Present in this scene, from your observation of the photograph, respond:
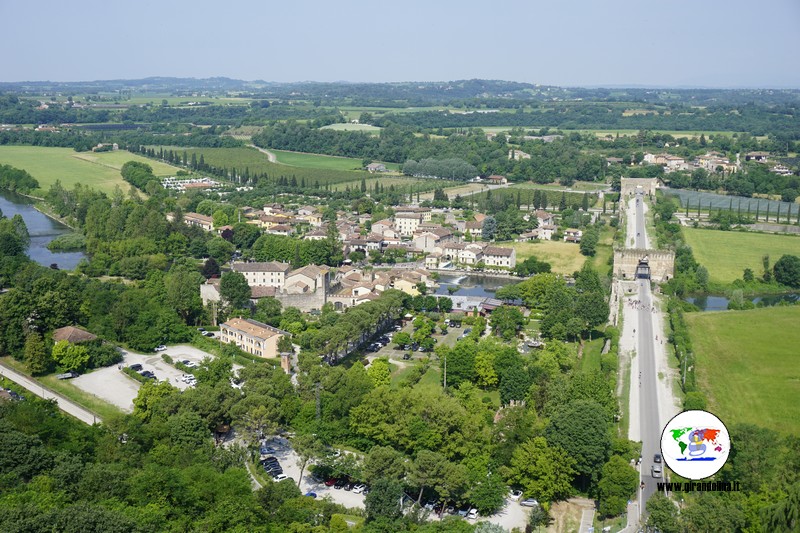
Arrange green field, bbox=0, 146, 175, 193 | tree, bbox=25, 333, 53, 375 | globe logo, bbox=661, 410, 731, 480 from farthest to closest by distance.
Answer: green field, bbox=0, 146, 175, 193 → tree, bbox=25, 333, 53, 375 → globe logo, bbox=661, 410, 731, 480

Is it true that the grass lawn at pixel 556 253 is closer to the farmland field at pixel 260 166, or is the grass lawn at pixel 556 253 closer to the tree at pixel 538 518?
the tree at pixel 538 518

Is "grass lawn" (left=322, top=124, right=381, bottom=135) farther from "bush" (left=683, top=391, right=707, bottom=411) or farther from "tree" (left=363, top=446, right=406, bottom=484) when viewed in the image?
"tree" (left=363, top=446, right=406, bottom=484)

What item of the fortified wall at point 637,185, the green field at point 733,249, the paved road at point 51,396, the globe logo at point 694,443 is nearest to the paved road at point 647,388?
the green field at point 733,249

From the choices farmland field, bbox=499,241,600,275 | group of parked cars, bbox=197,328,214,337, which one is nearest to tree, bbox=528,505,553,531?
group of parked cars, bbox=197,328,214,337

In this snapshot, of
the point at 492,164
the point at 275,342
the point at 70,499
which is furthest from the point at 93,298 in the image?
the point at 492,164

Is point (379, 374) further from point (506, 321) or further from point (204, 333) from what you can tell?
point (204, 333)
